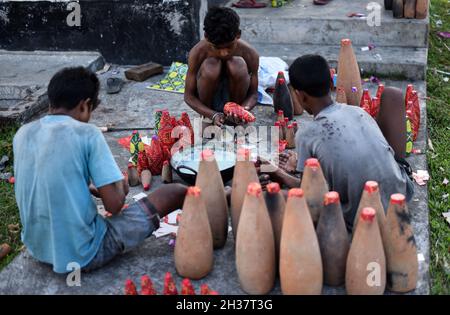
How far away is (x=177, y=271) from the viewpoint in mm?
3000

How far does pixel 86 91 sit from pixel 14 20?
14.2ft

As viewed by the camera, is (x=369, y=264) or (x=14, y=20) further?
(x=14, y=20)

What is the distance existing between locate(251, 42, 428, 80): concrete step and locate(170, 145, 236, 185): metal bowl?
8.92 feet

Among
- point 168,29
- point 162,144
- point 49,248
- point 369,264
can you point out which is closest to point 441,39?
point 168,29

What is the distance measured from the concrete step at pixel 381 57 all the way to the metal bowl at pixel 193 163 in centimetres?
272

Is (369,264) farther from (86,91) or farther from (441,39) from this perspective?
(441,39)

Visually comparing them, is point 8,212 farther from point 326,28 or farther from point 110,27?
point 326,28

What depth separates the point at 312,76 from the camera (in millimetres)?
3127

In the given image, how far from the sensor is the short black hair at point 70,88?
2873mm

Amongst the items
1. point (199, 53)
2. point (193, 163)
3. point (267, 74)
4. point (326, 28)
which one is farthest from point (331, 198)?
point (326, 28)

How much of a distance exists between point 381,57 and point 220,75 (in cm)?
231

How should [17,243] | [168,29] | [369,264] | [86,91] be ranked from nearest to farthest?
[369,264] < [86,91] < [17,243] < [168,29]

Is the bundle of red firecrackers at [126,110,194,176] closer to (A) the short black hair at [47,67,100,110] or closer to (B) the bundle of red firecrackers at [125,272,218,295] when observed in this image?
(A) the short black hair at [47,67,100,110]
